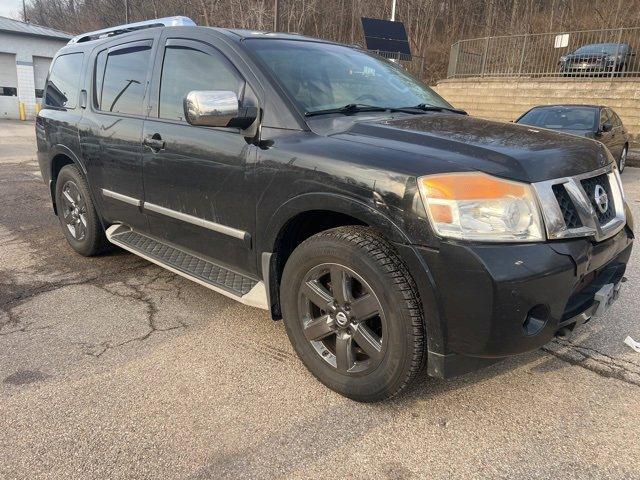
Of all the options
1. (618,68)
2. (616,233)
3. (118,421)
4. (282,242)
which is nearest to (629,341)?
(616,233)

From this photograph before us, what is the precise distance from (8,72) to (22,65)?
85cm

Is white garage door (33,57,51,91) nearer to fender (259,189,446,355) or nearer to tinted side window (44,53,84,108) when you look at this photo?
tinted side window (44,53,84,108)

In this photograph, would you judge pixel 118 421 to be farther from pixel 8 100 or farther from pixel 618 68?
pixel 8 100

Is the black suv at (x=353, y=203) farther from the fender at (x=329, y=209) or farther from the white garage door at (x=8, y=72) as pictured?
the white garage door at (x=8, y=72)

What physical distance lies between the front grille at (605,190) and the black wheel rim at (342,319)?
3.76 feet

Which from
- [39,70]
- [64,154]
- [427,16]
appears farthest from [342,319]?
[427,16]

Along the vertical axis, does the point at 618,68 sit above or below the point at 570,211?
above

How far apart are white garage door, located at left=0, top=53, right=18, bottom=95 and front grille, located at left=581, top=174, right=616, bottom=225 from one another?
31.2 meters

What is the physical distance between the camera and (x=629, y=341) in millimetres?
3188

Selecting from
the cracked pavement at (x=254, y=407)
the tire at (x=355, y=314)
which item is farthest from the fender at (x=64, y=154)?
the tire at (x=355, y=314)

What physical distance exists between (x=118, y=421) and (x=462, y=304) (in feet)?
5.45

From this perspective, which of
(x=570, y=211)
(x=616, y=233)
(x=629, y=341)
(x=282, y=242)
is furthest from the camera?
(x=629, y=341)

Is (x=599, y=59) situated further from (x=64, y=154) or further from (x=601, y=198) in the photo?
(x=64, y=154)

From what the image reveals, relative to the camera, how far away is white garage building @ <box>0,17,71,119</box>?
26.5 m
